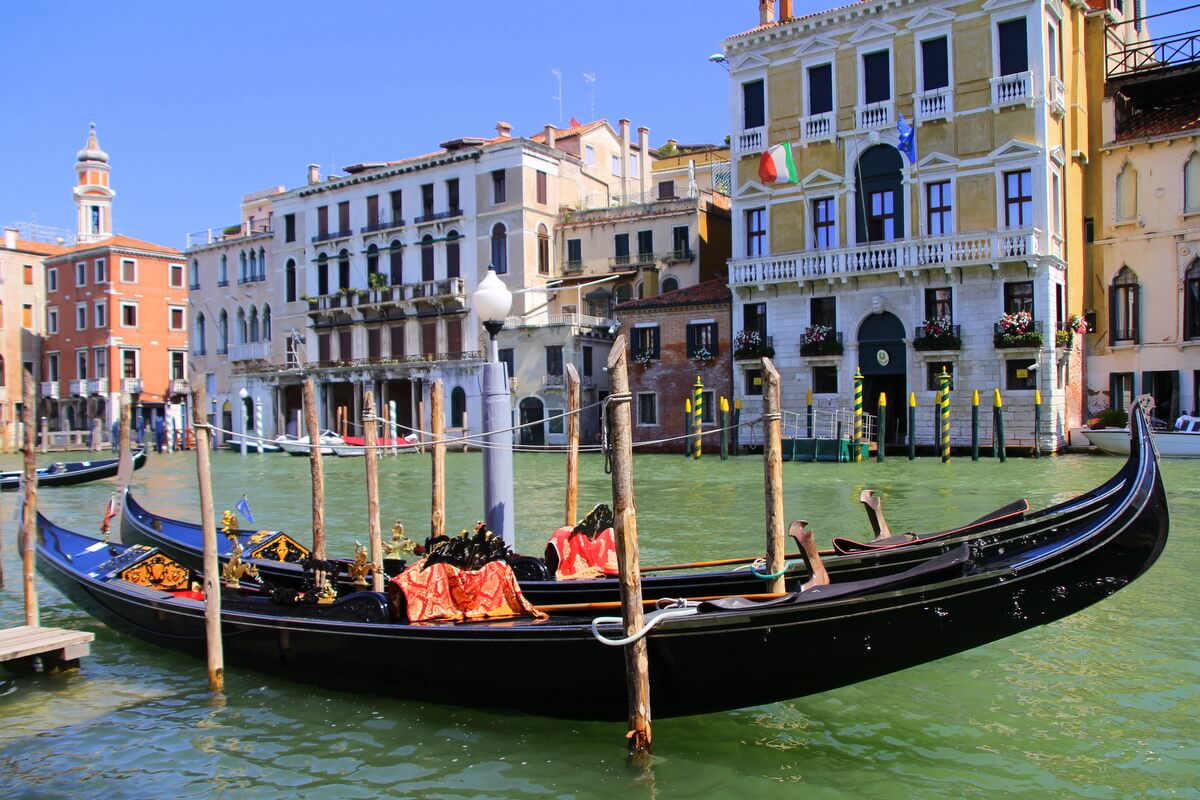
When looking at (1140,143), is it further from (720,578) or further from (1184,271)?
(720,578)

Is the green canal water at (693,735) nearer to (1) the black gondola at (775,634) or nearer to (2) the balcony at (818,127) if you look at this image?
(1) the black gondola at (775,634)

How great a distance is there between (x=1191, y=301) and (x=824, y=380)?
20.9 feet

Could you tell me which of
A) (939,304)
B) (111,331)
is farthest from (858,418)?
(111,331)

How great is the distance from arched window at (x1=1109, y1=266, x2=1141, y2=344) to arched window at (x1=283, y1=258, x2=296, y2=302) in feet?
72.9

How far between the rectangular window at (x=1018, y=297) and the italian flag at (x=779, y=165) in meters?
4.23

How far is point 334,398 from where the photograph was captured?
29.8 meters

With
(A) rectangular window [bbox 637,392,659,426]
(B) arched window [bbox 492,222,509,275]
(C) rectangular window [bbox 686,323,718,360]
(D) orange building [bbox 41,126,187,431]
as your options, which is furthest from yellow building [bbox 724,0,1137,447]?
(D) orange building [bbox 41,126,187,431]

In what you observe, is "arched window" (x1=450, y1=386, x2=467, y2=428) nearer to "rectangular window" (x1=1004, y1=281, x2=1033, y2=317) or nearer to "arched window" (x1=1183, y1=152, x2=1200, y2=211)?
"rectangular window" (x1=1004, y1=281, x2=1033, y2=317)

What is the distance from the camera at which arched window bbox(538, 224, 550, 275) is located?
2538 cm

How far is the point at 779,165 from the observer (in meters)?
18.0

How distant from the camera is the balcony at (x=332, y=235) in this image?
94.5 feet

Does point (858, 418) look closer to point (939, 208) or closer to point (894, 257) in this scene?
point (894, 257)

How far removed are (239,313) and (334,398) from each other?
4.88 m

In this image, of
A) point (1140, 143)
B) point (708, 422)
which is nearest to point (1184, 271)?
point (1140, 143)
